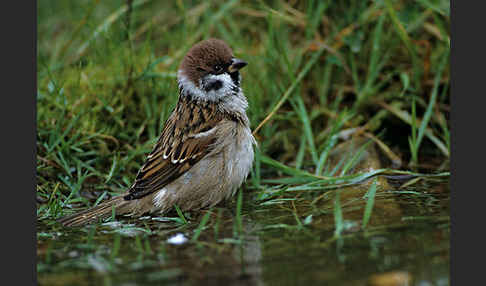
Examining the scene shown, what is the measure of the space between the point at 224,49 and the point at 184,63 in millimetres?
345

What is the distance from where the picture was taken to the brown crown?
14.6 ft

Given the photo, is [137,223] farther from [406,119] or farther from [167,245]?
[406,119]

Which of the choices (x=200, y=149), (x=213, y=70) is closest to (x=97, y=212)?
(x=200, y=149)

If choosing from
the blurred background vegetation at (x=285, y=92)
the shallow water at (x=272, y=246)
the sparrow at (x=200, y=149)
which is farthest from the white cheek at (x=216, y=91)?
the shallow water at (x=272, y=246)

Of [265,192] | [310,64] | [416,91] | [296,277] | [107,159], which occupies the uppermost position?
[310,64]

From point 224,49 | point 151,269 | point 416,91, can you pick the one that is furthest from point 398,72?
point 151,269

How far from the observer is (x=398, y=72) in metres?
5.57

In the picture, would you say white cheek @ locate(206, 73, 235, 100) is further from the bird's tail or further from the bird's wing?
the bird's tail

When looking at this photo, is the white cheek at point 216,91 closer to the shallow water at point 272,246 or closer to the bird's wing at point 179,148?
the bird's wing at point 179,148

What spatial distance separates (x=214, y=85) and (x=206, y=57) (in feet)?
0.72

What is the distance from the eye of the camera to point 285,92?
5.34m

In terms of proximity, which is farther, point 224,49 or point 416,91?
point 416,91

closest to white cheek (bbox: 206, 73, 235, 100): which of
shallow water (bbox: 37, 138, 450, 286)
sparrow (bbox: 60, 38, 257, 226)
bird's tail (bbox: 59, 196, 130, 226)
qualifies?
sparrow (bbox: 60, 38, 257, 226)

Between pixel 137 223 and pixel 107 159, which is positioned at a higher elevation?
pixel 107 159
